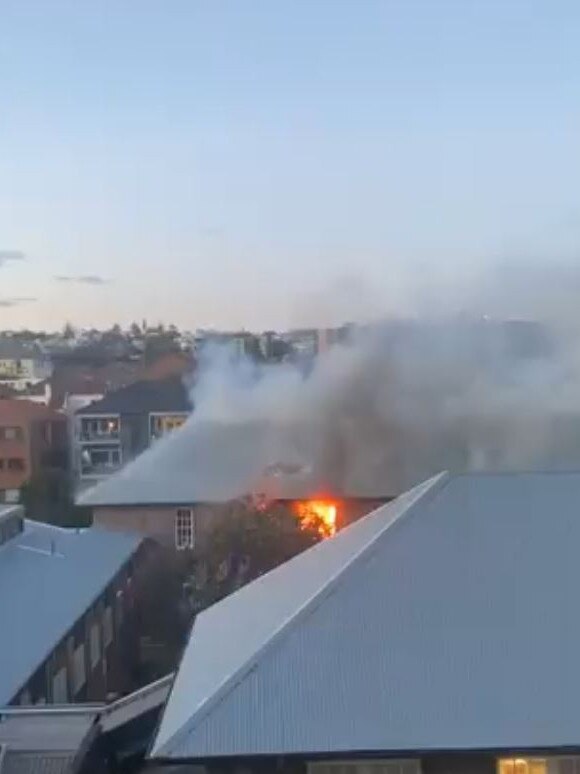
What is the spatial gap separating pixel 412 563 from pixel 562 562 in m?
1.74

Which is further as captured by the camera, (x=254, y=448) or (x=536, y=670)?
(x=254, y=448)

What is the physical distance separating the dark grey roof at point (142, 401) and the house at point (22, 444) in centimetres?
365

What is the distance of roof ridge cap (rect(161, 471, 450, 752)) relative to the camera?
12188 millimetres

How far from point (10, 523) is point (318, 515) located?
966cm

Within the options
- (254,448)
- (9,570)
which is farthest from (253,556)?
(254,448)

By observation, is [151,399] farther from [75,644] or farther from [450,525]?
[450,525]

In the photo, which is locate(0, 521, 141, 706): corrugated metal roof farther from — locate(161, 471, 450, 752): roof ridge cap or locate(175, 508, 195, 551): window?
locate(175, 508, 195, 551): window

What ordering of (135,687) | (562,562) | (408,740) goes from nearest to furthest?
(408,740) < (562,562) < (135,687)

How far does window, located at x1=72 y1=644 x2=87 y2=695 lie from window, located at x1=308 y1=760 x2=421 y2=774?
424 inches

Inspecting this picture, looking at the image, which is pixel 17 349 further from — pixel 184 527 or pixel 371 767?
pixel 371 767

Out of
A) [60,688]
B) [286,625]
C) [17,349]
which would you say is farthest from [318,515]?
[17,349]

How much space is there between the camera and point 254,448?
130 ft

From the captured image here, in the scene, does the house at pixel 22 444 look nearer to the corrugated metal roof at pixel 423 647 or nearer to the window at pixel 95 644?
the window at pixel 95 644

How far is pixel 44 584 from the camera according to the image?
23625mm
